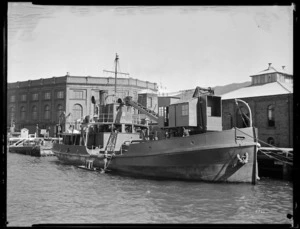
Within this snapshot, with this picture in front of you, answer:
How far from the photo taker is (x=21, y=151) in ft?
148

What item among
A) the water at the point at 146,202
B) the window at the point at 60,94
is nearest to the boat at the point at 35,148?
the window at the point at 60,94

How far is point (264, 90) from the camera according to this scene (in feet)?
87.3

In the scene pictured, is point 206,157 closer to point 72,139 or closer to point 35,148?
point 72,139

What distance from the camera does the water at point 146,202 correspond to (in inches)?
351

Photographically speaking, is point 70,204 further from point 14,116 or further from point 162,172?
point 14,116

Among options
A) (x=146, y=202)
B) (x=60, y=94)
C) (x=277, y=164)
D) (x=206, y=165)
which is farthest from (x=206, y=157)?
(x=60, y=94)

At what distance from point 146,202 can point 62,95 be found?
46487mm

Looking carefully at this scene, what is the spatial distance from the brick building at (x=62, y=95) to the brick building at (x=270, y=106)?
91.0ft

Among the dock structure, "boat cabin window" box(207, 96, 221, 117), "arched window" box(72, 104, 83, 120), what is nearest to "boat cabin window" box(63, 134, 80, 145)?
"boat cabin window" box(207, 96, 221, 117)

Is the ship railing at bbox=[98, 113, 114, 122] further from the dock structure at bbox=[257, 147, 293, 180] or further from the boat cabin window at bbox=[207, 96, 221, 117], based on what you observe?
the dock structure at bbox=[257, 147, 293, 180]

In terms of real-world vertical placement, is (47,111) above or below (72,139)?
above

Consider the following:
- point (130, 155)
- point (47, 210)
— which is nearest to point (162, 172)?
point (130, 155)

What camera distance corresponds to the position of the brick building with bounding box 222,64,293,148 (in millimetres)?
23109

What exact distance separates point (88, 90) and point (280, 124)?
38.2 metres
